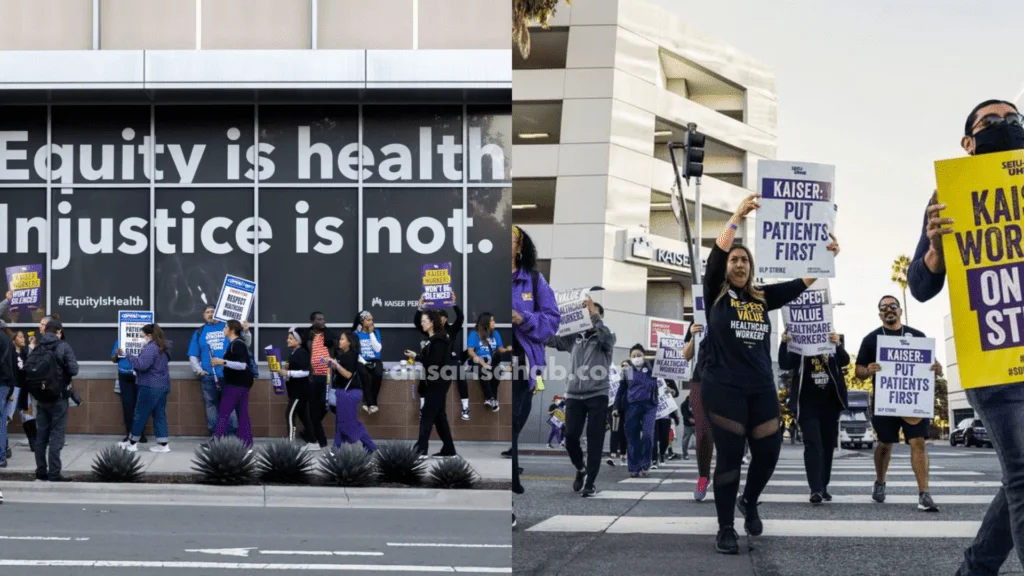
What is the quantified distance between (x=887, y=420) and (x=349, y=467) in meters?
5.74

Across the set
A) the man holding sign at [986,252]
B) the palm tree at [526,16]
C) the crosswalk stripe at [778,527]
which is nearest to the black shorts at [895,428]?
the crosswalk stripe at [778,527]

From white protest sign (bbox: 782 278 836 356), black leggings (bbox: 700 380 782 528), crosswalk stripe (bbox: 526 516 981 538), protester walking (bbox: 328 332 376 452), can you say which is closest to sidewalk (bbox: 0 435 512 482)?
protester walking (bbox: 328 332 376 452)

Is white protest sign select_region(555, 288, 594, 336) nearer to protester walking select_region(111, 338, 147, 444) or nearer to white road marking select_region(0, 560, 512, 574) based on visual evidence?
white road marking select_region(0, 560, 512, 574)

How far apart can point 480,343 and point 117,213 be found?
6762 mm

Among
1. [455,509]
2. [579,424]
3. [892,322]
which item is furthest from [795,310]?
[455,509]

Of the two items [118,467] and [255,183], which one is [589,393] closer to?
[118,467]

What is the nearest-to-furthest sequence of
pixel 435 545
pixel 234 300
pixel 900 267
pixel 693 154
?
pixel 900 267 < pixel 435 545 < pixel 234 300 < pixel 693 154

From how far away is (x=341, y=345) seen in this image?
13.6 metres

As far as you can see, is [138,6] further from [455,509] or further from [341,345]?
[455,509]

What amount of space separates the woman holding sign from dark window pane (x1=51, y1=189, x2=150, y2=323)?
14.5 metres

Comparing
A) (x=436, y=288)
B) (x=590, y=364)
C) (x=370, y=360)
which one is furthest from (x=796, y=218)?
(x=436, y=288)

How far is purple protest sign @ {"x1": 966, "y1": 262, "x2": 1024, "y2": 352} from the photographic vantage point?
10.7ft

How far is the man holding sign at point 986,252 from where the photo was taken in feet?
10.8

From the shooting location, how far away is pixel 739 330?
5293mm
